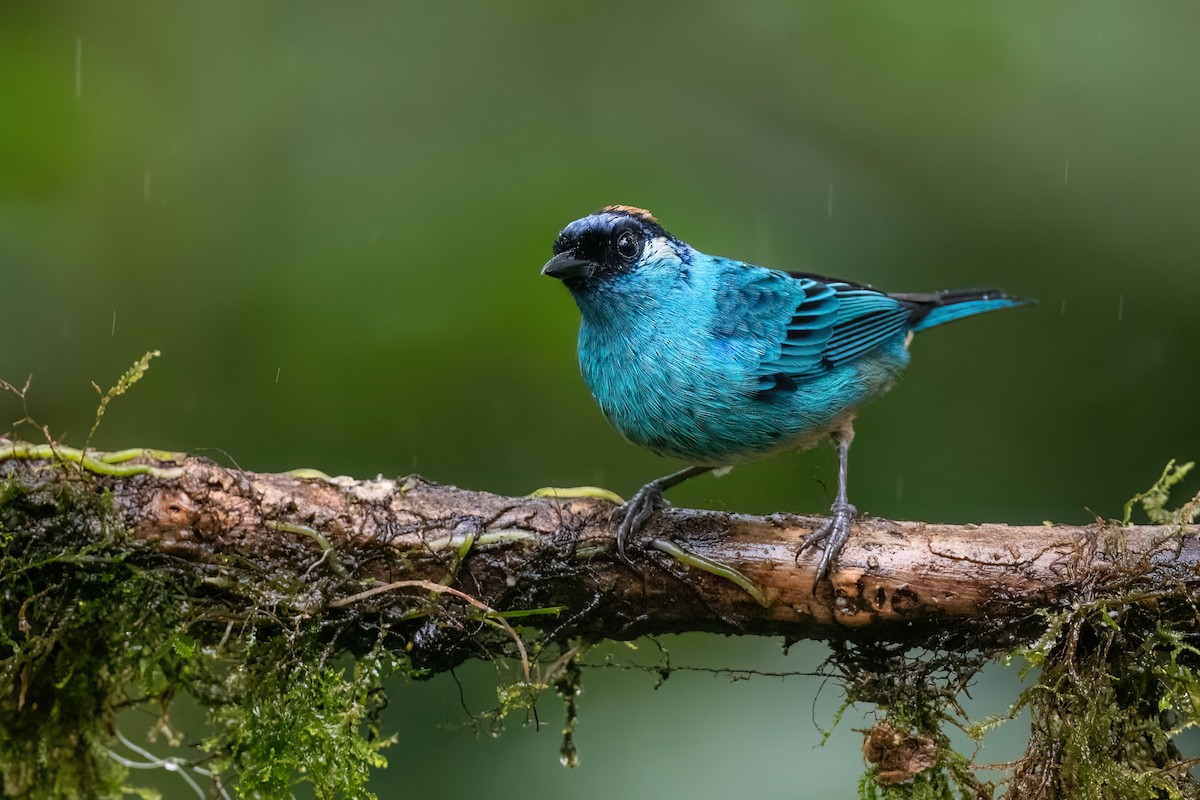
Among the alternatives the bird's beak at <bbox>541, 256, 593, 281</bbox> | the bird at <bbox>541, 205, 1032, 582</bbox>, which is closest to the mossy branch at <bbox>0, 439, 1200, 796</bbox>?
the bird at <bbox>541, 205, 1032, 582</bbox>

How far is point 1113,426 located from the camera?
4352 millimetres

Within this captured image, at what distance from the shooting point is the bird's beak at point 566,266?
11.1 ft

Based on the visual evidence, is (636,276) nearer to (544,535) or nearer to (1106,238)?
(544,535)

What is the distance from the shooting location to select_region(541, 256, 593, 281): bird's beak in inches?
133

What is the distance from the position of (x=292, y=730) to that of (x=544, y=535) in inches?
31.6

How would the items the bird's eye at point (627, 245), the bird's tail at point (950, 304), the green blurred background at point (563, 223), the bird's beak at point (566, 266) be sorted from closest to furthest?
the bird's beak at point (566, 266) < the bird's eye at point (627, 245) < the green blurred background at point (563, 223) < the bird's tail at point (950, 304)

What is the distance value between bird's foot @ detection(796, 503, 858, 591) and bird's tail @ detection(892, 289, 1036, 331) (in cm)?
144

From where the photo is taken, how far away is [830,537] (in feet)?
9.09

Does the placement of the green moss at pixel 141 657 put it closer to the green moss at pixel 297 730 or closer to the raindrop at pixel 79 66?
the green moss at pixel 297 730

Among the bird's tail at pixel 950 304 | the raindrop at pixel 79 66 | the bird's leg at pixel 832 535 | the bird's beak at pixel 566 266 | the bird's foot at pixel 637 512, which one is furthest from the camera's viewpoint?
the bird's tail at pixel 950 304

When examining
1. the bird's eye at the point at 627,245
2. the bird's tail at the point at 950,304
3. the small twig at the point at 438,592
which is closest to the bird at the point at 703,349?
→ the bird's eye at the point at 627,245

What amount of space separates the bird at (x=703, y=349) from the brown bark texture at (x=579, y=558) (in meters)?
0.23

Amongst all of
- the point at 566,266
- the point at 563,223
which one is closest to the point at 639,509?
the point at 566,266

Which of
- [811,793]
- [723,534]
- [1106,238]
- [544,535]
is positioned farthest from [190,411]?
[1106,238]
